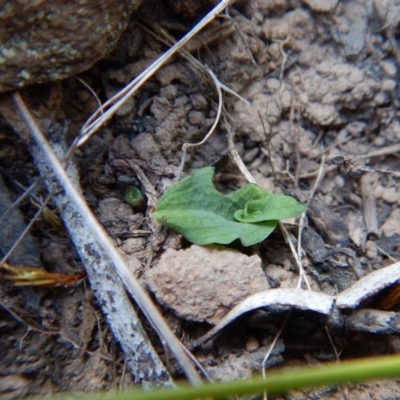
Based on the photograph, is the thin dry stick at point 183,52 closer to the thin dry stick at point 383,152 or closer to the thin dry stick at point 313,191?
the thin dry stick at point 313,191

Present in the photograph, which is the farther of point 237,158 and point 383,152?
point 383,152

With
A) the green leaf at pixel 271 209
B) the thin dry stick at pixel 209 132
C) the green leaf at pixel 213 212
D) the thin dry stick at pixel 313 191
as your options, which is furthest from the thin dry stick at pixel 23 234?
the thin dry stick at pixel 313 191

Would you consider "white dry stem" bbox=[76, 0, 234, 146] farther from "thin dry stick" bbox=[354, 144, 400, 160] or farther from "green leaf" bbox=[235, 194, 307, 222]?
"thin dry stick" bbox=[354, 144, 400, 160]

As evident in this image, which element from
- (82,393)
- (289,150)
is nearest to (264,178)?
(289,150)

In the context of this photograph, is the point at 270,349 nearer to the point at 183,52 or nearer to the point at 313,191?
the point at 313,191

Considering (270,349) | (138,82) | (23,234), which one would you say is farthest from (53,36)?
(270,349)

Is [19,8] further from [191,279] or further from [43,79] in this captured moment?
[191,279]

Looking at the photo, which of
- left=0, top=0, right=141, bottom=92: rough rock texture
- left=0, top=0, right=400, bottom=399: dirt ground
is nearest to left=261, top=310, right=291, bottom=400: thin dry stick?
left=0, top=0, right=400, bottom=399: dirt ground
